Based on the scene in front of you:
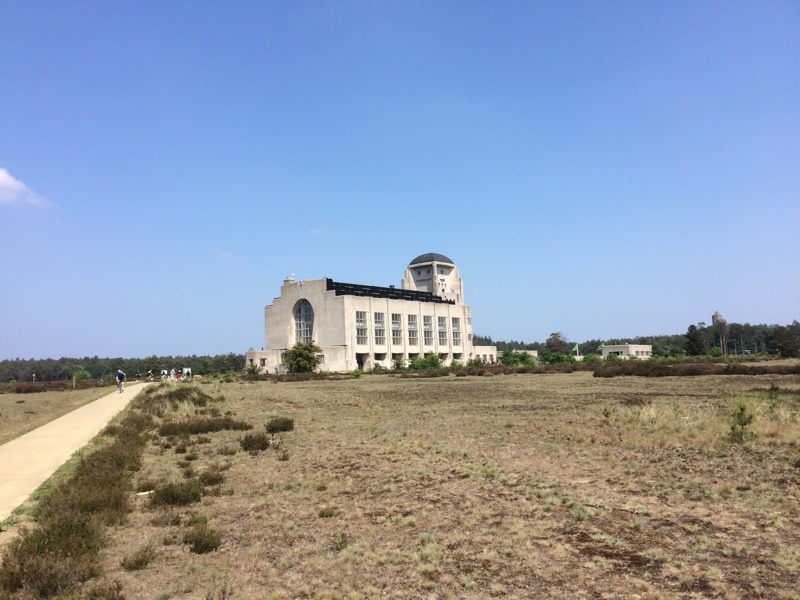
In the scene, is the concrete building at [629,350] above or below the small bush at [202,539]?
above

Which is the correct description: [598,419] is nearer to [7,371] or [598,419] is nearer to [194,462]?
[194,462]

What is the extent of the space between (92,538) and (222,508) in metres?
2.70

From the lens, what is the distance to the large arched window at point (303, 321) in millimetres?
117438

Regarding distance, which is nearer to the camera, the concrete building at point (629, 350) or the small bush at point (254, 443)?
the small bush at point (254, 443)

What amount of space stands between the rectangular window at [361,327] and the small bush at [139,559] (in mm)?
101896

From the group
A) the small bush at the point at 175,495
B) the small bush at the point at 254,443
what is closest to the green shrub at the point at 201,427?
the small bush at the point at 254,443

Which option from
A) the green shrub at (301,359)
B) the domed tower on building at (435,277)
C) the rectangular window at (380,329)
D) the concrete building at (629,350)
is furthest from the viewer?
the concrete building at (629,350)

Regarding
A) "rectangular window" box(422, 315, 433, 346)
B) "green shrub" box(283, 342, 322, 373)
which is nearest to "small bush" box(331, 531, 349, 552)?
"green shrub" box(283, 342, 322, 373)

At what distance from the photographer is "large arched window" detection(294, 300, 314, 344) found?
117 metres

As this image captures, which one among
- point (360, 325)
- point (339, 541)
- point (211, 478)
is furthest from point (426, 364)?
point (339, 541)

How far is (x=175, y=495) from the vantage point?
11.2 meters

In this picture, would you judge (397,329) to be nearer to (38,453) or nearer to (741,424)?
(38,453)

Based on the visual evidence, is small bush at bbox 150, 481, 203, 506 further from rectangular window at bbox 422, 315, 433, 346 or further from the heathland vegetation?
rectangular window at bbox 422, 315, 433, 346

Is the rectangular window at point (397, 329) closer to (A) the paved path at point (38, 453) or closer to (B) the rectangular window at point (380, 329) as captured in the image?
(B) the rectangular window at point (380, 329)
